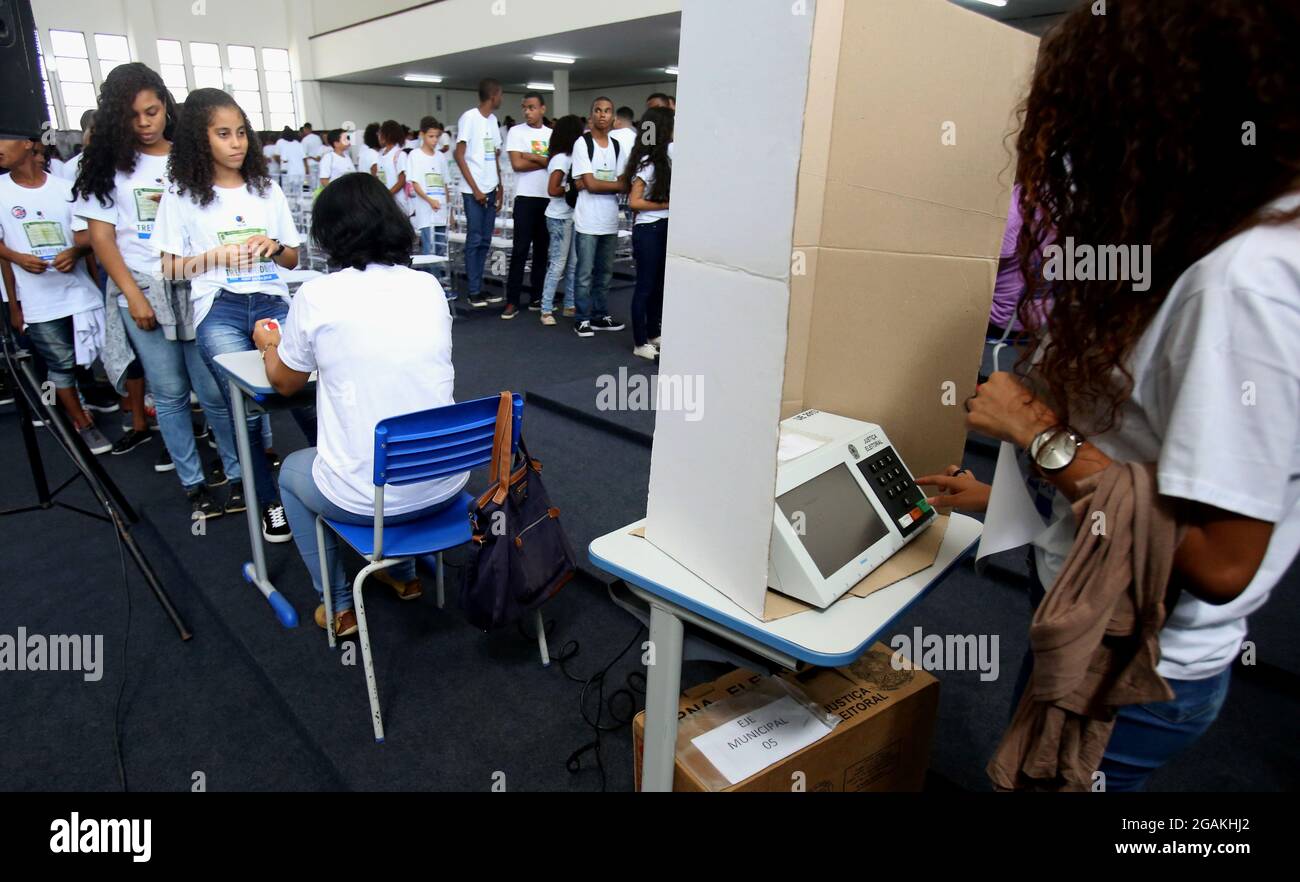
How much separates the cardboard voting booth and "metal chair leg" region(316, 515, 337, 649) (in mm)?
1182

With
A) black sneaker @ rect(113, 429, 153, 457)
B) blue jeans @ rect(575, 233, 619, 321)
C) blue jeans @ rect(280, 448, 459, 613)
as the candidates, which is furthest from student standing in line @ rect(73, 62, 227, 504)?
blue jeans @ rect(575, 233, 619, 321)

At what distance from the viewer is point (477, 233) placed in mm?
5508

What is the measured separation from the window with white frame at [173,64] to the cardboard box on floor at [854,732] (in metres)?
16.1

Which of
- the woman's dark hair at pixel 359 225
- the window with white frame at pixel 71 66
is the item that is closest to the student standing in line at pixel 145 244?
the woman's dark hair at pixel 359 225

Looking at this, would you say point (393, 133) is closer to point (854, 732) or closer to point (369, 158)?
point (369, 158)

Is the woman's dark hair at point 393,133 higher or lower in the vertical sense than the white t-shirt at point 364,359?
higher

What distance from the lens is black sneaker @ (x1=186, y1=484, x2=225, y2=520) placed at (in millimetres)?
2697

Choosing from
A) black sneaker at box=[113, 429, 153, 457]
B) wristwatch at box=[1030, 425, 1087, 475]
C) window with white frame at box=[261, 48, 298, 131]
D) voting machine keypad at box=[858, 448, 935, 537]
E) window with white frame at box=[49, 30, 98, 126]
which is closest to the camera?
wristwatch at box=[1030, 425, 1087, 475]

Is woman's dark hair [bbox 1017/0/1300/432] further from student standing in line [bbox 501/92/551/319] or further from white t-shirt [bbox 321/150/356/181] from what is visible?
white t-shirt [bbox 321/150/356/181]

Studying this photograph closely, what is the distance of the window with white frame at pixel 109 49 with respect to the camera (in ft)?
41.1

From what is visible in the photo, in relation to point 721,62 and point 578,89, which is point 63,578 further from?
point 578,89

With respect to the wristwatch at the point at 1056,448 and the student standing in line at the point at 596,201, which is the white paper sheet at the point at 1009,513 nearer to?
the wristwatch at the point at 1056,448

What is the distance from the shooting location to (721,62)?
0.82 m

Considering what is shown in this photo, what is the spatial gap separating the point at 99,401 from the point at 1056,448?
4396mm
